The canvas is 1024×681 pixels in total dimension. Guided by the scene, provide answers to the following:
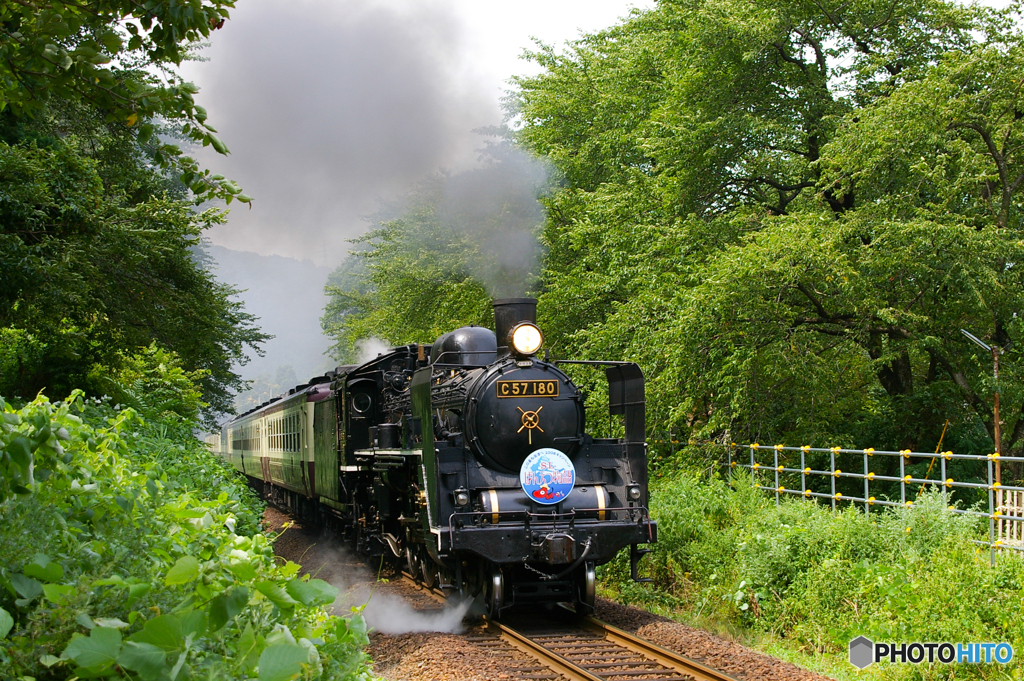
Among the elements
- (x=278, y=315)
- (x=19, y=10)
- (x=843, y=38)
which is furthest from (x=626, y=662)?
(x=278, y=315)

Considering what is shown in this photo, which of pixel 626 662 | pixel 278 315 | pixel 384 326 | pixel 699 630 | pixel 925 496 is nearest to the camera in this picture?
pixel 626 662

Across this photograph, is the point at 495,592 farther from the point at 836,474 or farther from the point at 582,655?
the point at 836,474

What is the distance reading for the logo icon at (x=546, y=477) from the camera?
812 cm

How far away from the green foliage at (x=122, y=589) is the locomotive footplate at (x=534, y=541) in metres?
4.49

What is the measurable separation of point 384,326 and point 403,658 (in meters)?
20.6

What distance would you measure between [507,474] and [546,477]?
1.80 ft

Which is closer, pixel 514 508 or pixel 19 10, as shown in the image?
pixel 19 10

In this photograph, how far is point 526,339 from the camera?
8.78 m

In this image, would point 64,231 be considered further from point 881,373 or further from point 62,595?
point 881,373

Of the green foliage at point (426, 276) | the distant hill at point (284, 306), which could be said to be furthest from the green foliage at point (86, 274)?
the distant hill at point (284, 306)

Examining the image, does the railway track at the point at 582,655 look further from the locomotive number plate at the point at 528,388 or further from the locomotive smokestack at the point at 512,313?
the locomotive smokestack at the point at 512,313

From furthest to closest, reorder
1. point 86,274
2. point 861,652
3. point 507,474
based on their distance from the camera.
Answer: point 86,274, point 507,474, point 861,652

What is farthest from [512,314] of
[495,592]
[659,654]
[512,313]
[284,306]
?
[284,306]

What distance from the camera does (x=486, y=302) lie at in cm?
2008
